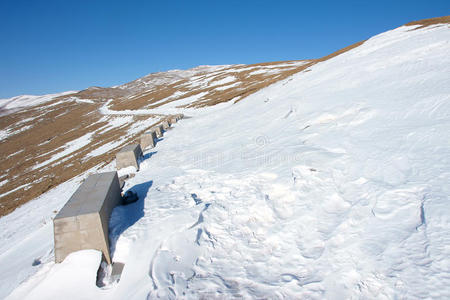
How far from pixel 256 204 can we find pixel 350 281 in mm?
2940

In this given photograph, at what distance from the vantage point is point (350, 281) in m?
3.90

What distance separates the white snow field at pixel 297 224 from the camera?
4074 millimetres

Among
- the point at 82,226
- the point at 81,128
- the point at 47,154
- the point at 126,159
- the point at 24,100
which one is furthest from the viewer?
the point at 24,100

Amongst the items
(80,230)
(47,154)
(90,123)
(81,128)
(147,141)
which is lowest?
(47,154)

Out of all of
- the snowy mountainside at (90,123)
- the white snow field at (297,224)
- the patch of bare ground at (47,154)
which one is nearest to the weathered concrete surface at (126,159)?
the white snow field at (297,224)

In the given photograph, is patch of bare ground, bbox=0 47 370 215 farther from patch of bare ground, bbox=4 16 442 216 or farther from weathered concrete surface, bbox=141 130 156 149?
weathered concrete surface, bbox=141 130 156 149

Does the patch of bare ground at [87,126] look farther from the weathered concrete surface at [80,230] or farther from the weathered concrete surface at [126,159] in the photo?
the weathered concrete surface at [80,230]

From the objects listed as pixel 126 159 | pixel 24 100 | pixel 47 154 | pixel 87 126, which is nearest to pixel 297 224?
pixel 126 159

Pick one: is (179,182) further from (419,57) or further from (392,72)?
(419,57)

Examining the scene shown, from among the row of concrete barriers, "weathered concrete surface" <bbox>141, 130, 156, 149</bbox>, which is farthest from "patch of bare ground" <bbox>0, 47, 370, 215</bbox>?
the row of concrete barriers

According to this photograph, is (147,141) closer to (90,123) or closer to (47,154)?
(47,154)

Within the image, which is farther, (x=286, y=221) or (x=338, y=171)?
(x=338, y=171)

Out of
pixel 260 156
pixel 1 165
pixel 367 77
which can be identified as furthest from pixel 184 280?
pixel 1 165

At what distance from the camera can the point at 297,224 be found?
5500 millimetres
